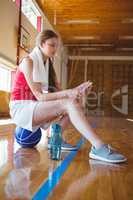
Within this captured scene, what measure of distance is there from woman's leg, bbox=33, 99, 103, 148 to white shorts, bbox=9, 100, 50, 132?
0.04 meters

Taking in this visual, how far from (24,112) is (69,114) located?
351mm

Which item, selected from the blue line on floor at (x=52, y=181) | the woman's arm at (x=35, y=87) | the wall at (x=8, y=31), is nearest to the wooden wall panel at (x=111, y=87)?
the wall at (x=8, y=31)

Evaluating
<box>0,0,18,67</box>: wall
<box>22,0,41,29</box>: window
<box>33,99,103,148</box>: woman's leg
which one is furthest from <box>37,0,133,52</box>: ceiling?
<box>33,99,103,148</box>: woman's leg

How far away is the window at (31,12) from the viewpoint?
875cm

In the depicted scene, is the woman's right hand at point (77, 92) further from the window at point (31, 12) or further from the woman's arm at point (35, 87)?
the window at point (31, 12)

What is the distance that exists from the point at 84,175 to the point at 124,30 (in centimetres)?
1088

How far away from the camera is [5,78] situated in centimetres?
811

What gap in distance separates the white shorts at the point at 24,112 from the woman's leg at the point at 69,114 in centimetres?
4

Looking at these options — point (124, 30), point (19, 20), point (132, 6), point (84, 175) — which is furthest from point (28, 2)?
point (84, 175)

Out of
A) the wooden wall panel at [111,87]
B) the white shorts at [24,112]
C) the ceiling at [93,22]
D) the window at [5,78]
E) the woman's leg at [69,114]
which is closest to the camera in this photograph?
the woman's leg at [69,114]

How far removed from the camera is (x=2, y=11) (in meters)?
6.75

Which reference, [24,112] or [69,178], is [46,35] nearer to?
[24,112]

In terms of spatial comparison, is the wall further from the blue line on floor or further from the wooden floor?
the blue line on floor

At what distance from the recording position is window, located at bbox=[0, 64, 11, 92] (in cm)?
787
